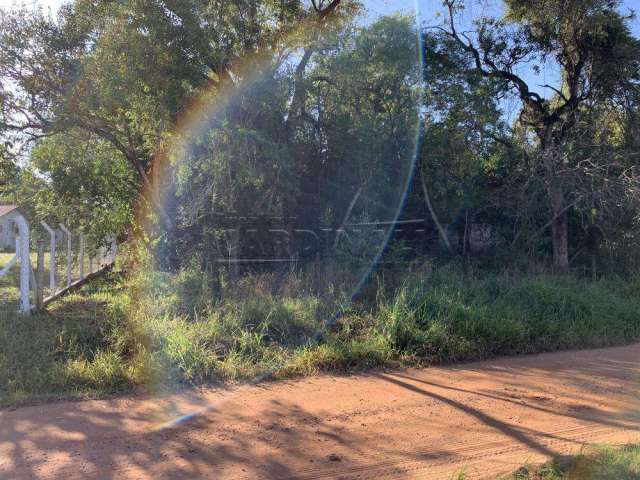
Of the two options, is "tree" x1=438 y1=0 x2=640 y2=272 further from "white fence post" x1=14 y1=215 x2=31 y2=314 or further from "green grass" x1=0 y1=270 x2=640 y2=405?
"white fence post" x1=14 y1=215 x2=31 y2=314

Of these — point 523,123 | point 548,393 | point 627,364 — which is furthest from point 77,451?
point 523,123

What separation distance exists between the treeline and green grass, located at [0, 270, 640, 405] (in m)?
1.86

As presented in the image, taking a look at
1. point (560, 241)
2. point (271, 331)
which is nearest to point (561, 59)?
point (560, 241)

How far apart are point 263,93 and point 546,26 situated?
Answer: 6983mm

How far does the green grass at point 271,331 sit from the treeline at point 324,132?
1.86 m

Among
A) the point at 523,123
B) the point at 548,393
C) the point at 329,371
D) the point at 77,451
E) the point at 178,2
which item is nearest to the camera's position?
the point at 77,451

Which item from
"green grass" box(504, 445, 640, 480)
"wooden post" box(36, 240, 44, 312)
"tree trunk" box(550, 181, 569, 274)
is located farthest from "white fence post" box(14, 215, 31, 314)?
"tree trunk" box(550, 181, 569, 274)

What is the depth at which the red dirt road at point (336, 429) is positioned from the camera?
3881 millimetres

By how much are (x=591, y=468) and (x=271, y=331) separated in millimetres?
4205

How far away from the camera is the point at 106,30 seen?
28.6 feet

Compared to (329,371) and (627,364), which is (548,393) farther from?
(329,371)

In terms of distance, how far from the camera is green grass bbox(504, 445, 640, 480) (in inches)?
143

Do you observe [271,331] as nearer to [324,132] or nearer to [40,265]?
[40,265]

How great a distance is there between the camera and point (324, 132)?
10930 mm
